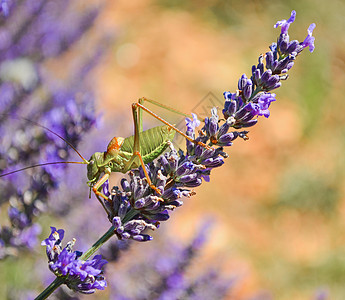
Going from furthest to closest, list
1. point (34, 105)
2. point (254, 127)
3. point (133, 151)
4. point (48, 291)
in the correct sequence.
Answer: point (254, 127)
point (34, 105)
point (133, 151)
point (48, 291)

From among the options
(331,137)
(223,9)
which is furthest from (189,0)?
(331,137)

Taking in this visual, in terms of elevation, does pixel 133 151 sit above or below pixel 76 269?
above

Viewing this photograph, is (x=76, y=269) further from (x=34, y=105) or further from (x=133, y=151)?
(x=34, y=105)

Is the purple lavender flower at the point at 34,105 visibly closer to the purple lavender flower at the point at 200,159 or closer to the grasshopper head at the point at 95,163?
the grasshopper head at the point at 95,163

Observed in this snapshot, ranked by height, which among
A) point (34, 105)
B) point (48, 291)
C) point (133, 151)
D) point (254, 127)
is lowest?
point (48, 291)

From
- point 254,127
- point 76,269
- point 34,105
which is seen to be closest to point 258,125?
point 254,127

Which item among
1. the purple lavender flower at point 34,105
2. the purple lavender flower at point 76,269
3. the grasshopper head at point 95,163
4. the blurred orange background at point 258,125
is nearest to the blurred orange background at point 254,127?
the blurred orange background at point 258,125

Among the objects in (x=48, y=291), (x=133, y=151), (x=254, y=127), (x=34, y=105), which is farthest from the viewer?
(x=254, y=127)
